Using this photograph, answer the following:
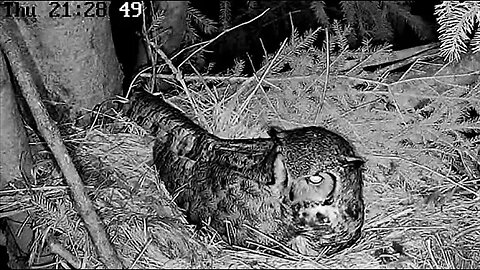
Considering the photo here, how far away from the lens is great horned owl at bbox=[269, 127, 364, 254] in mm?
1506

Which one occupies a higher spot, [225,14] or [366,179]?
[225,14]

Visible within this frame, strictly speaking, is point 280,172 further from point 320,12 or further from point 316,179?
point 320,12

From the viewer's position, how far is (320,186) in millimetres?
1513

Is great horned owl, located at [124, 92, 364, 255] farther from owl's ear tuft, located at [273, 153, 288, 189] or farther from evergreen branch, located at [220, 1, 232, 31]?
evergreen branch, located at [220, 1, 232, 31]

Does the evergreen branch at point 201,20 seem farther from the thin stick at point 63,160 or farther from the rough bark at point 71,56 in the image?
the thin stick at point 63,160

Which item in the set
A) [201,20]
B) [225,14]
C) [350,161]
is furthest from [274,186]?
[225,14]

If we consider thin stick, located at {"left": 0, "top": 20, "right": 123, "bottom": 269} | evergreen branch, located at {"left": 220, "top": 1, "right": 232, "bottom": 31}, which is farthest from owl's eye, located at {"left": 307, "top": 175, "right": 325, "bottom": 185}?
evergreen branch, located at {"left": 220, "top": 1, "right": 232, "bottom": 31}

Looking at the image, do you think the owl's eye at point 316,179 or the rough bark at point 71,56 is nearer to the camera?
the owl's eye at point 316,179

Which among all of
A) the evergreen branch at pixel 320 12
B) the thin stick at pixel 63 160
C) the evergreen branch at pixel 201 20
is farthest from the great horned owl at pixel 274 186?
the evergreen branch at pixel 320 12

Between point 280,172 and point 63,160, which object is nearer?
point 63,160

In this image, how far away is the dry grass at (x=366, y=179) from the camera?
1580mm

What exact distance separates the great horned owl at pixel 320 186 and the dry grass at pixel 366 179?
6cm

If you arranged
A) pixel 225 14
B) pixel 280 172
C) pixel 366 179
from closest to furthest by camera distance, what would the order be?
pixel 280 172 → pixel 366 179 → pixel 225 14

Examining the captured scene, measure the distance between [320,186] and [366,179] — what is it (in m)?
0.32
